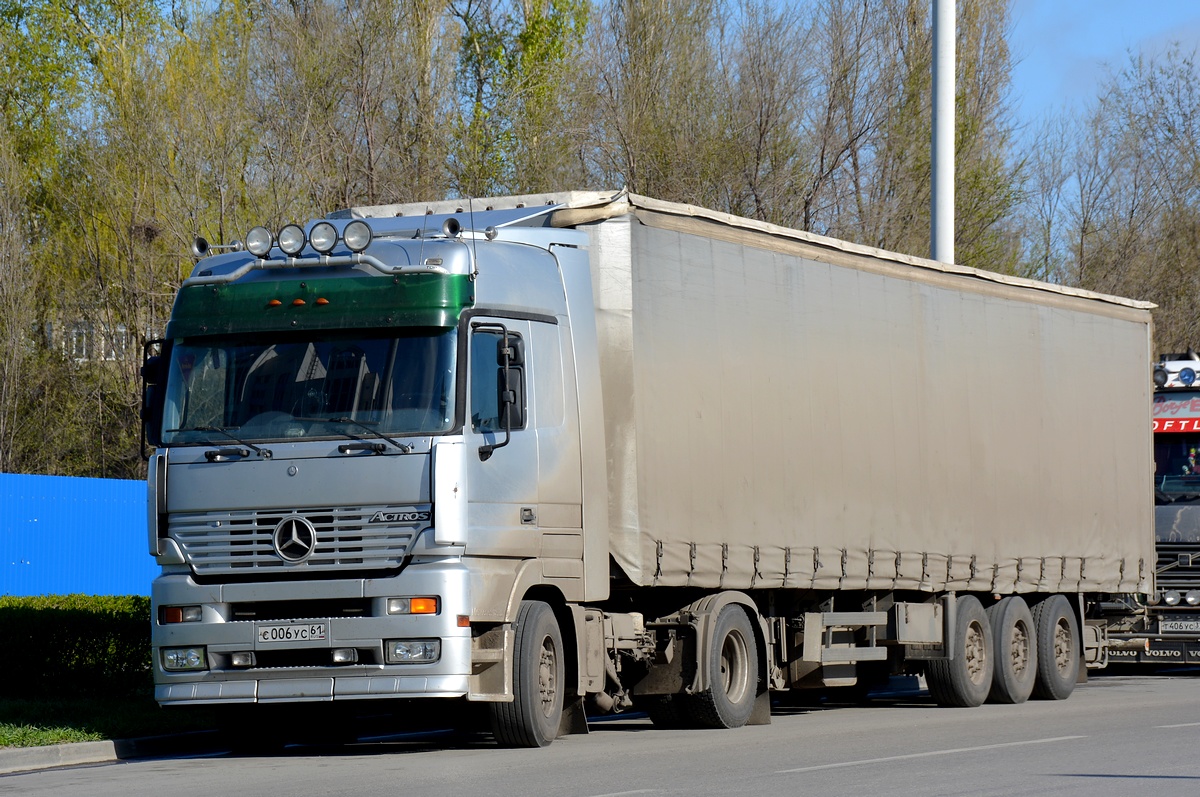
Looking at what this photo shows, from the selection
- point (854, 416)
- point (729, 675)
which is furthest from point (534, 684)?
point (854, 416)

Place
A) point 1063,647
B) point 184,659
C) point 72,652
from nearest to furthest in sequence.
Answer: point 184,659 → point 72,652 → point 1063,647

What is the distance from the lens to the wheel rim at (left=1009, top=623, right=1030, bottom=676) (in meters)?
18.3

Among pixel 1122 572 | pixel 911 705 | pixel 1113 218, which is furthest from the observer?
pixel 1113 218

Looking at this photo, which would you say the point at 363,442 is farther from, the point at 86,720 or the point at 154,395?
the point at 86,720

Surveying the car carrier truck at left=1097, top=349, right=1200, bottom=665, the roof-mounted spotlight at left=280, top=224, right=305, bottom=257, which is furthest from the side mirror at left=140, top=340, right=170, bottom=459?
the car carrier truck at left=1097, top=349, right=1200, bottom=665

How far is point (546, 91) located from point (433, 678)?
19.8 m

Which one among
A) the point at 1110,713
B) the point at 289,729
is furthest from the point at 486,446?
the point at 1110,713

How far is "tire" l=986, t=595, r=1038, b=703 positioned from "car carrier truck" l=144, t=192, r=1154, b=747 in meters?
0.17

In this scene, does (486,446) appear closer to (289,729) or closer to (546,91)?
(289,729)

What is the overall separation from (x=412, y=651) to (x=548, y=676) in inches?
53.2

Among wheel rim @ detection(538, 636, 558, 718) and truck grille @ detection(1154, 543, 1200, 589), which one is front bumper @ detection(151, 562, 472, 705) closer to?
wheel rim @ detection(538, 636, 558, 718)

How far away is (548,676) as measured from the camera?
12.6m

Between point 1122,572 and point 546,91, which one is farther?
point 546,91

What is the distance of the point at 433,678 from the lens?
11.6 m
